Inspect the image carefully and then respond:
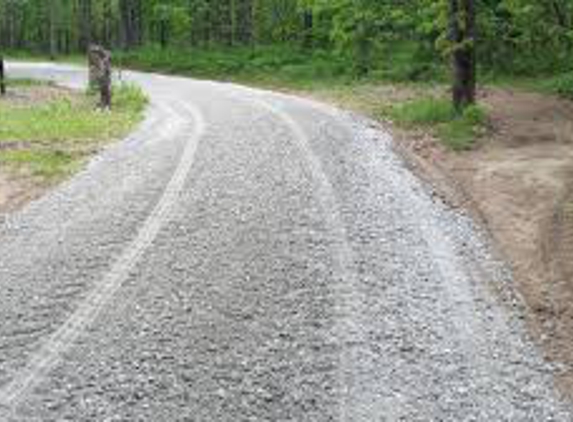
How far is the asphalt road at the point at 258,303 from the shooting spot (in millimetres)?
8680

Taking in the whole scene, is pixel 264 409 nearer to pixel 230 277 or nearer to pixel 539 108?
pixel 230 277

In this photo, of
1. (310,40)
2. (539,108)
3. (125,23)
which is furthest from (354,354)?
(125,23)

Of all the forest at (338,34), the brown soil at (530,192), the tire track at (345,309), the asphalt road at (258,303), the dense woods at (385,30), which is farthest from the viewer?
the forest at (338,34)

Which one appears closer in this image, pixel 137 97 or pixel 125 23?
pixel 137 97

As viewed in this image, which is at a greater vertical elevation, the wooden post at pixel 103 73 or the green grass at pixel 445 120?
the wooden post at pixel 103 73

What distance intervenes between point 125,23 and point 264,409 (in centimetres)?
5388

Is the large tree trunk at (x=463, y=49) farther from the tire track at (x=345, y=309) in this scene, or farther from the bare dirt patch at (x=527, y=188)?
the tire track at (x=345, y=309)

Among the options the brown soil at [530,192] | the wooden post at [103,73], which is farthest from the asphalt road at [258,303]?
the wooden post at [103,73]

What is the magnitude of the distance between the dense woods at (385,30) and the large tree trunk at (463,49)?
0.02 meters

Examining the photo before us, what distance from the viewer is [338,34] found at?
3756 centimetres

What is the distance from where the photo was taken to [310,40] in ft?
162

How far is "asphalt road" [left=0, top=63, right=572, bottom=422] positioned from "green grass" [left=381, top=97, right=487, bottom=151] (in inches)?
160

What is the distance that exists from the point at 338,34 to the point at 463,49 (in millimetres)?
13165

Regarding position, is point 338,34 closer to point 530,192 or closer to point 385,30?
point 385,30
